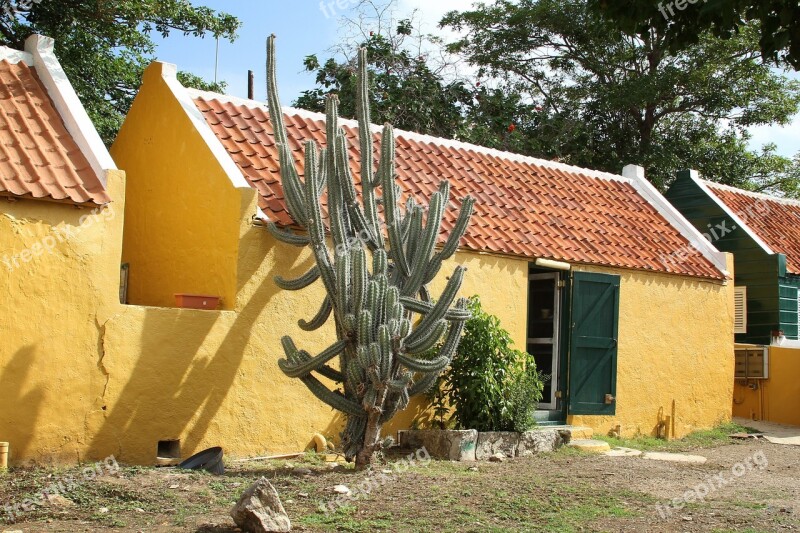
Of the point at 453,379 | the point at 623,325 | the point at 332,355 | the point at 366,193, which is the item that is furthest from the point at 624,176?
the point at 332,355

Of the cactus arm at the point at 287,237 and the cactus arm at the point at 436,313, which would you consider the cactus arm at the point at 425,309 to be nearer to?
the cactus arm at the point at 436,313

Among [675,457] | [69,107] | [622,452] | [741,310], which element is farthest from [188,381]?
[741,310]

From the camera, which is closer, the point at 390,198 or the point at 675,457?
the point at 390,198

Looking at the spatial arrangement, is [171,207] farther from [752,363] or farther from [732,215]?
[732,215]

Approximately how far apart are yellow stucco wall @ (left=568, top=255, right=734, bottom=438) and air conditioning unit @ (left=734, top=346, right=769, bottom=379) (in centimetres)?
156

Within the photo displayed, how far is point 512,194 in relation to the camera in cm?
1318

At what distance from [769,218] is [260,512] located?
1535cm

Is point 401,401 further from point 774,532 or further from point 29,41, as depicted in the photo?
point 29,41

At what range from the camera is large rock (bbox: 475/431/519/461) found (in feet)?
33.1

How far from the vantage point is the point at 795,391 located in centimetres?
1543

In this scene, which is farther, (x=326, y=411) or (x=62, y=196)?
(x=326, y=411)

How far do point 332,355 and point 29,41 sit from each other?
16.6 ft

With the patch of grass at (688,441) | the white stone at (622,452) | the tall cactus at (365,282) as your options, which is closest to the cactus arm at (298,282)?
the tall cactus at (365,282)

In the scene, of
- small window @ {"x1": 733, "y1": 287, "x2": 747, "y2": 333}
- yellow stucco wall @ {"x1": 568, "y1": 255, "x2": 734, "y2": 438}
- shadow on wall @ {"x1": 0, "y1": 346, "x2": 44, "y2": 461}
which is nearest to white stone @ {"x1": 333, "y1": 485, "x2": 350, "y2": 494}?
shadow on wall @ {"x1": 0, "y1": 346, "x2": 44, "y2": 461}
